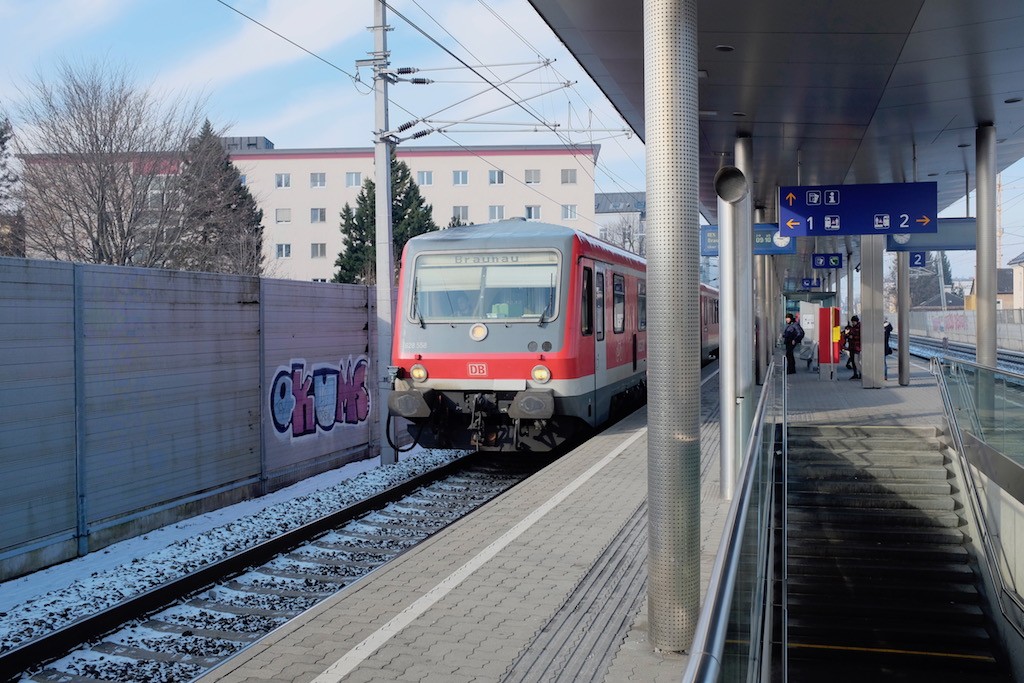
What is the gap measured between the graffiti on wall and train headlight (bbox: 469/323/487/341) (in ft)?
9.02

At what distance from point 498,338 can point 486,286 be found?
0.79 m

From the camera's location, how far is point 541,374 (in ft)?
41.4

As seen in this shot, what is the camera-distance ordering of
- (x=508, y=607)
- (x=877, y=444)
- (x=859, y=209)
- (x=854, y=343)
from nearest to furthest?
(x=508, y=607) < (x=877, y=444) < (x=859, y=209) < (x=854, y=343)

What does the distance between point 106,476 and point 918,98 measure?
9982 millimetres

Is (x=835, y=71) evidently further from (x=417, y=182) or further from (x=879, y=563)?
(x=417, y=182)

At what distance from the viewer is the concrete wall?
8688 mm

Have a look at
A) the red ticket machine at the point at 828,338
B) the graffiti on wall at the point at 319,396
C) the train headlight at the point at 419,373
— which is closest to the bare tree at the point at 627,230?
the red ticket machine at the point at 828,338

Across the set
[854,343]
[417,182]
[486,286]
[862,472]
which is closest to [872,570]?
[862,472]

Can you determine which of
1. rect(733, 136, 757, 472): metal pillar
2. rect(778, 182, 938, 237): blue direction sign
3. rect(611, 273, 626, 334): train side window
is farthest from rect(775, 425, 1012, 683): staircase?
rect(733, 136, 757, 472): metal pillar

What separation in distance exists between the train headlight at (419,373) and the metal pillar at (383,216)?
1495mm

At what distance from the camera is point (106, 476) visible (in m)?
9.68

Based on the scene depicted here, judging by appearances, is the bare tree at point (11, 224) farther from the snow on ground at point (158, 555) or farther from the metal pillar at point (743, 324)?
the metal pillar at point (743, 324)

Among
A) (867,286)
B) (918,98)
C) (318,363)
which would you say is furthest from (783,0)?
(867,286)

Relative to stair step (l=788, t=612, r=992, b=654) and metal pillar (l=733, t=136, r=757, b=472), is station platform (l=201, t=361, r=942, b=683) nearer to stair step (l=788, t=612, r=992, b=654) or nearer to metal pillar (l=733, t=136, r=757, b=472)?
metal pillar (l=733, t=136, r=757, b=472)
